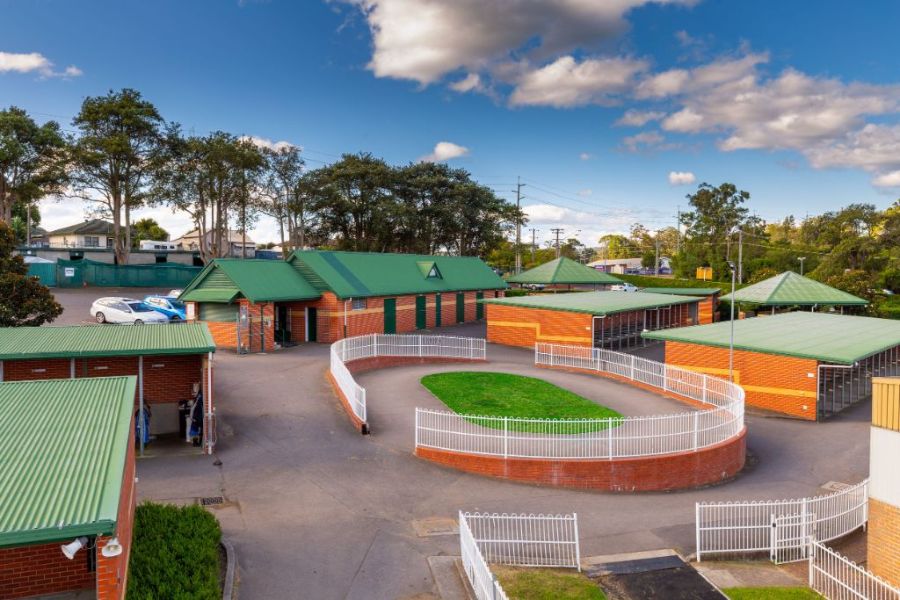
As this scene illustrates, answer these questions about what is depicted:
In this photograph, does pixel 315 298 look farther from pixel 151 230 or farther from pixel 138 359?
pixel 151 230

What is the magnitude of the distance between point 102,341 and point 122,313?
20.1 meters

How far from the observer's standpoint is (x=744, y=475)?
17734 mm

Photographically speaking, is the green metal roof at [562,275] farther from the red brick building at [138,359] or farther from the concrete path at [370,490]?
the red brick building at [138,359]

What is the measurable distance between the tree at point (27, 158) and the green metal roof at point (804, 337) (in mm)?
49528

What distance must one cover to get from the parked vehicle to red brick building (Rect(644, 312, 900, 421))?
27336 millimetres

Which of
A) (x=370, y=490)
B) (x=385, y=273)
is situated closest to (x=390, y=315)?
(x=385, y=273)

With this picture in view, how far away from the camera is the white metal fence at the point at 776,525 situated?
12422mm

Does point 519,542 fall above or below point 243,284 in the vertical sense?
below

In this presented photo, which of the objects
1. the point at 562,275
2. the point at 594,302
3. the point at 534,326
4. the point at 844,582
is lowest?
the point at 844,582

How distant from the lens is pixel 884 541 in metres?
12.2

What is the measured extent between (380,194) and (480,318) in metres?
24.9

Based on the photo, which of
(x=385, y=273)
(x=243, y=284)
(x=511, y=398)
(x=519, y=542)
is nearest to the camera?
(x=519, y=542)

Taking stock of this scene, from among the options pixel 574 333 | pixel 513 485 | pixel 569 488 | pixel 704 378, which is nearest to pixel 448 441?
pixel 513 485

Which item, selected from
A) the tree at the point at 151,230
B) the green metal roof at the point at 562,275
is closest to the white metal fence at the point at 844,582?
the green metal roof at the point at 562,275
